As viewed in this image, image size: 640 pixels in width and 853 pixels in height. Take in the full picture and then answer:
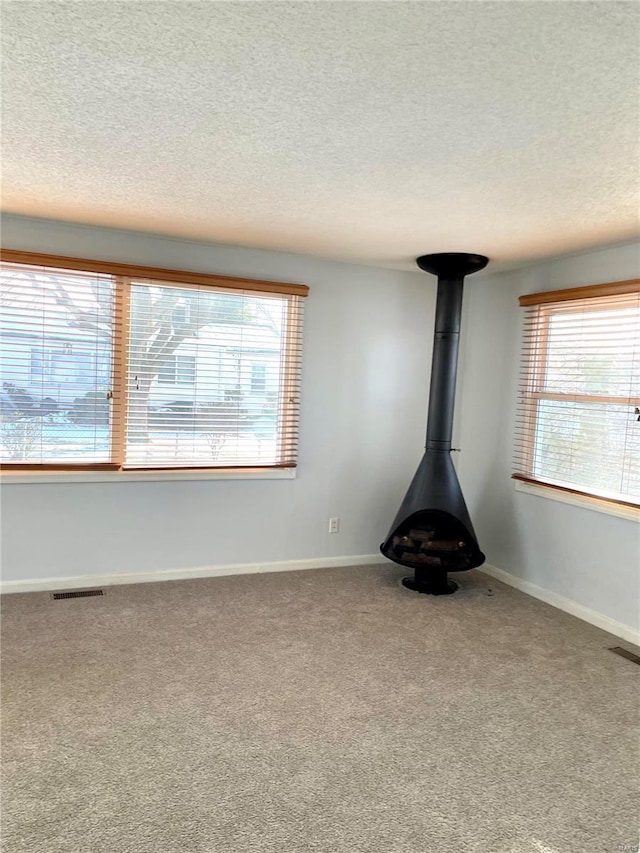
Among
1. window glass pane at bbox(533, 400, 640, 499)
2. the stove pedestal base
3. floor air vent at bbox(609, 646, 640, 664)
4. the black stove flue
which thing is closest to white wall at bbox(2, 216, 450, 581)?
the black stove flue

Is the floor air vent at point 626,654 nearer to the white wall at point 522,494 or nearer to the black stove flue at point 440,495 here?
the white wall at point 522,494

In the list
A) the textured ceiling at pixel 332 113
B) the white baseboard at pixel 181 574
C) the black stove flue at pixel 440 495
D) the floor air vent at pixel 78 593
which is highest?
the textured ceiling at pixel 332 113

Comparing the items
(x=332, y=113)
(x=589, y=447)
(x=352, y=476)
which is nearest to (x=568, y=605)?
(x=589, y=447)

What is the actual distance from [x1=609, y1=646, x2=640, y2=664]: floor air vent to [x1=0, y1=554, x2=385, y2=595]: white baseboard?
1768mm

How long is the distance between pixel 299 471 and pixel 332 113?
2.72 meters

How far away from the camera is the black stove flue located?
3779 mm

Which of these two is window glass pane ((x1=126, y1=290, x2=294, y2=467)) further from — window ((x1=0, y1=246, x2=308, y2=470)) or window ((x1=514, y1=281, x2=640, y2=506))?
window ((x1=514, y1=281, x2=640, y2=506))

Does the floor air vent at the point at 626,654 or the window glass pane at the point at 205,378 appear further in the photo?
the window glass pane at the point at 205,378

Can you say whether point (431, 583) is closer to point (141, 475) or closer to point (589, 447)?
point (589, 447)

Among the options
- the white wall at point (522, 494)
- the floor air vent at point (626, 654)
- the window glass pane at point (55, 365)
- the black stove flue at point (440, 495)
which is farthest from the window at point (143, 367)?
the floor air vent at point (626, 654)

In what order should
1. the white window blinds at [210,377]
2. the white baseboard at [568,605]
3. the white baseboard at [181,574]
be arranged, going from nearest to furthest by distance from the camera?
the white baseboard at [568,605] < the white baseboard at [181,574] < the white window blinds at [210,377]

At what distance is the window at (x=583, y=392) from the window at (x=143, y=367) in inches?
64.2

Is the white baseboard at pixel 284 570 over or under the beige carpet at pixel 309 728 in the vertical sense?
over

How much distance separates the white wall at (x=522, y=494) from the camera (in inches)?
133
